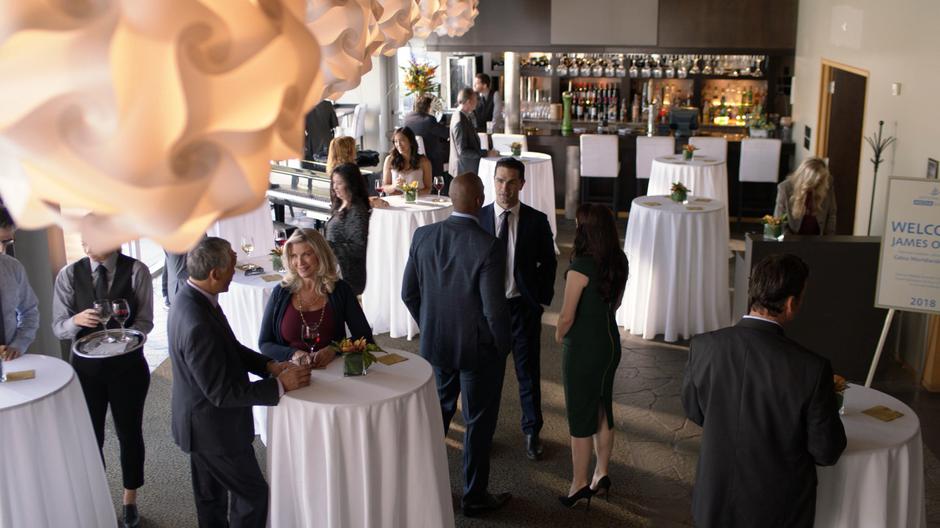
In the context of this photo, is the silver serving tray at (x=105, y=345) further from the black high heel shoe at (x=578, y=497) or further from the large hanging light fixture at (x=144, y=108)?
the large hanging light fixture at (x=144, y=108)

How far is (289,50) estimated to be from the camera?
88 cm

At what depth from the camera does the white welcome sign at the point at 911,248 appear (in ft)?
17.5

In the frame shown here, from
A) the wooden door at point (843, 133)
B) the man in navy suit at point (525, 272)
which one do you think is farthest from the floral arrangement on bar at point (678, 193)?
the wooden door at point (843, 133)

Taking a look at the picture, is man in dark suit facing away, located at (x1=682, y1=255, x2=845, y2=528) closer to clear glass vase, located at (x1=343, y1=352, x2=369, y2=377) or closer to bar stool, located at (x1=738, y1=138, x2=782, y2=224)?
clear glass vase, located at (x1=343, y1=352, x2=369, y2=377)

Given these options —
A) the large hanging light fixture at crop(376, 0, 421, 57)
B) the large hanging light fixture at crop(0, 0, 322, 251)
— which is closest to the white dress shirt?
the large hanging light fixture at crop(376, 0, 421, 57)

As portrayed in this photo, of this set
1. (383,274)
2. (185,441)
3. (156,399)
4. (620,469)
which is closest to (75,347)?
(185,441)

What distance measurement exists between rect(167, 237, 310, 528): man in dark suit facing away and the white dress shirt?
1603 millimetres

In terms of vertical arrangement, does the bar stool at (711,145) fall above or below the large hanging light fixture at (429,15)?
below

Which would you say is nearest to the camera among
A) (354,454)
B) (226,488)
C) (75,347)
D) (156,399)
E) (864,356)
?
(354,454)

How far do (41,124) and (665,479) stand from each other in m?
4.68

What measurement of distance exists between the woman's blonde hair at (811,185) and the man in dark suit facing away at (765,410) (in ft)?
11.8

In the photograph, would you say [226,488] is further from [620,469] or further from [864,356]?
[864,356]

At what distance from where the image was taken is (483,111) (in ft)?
40.4

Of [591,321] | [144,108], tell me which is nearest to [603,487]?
[591,321]
